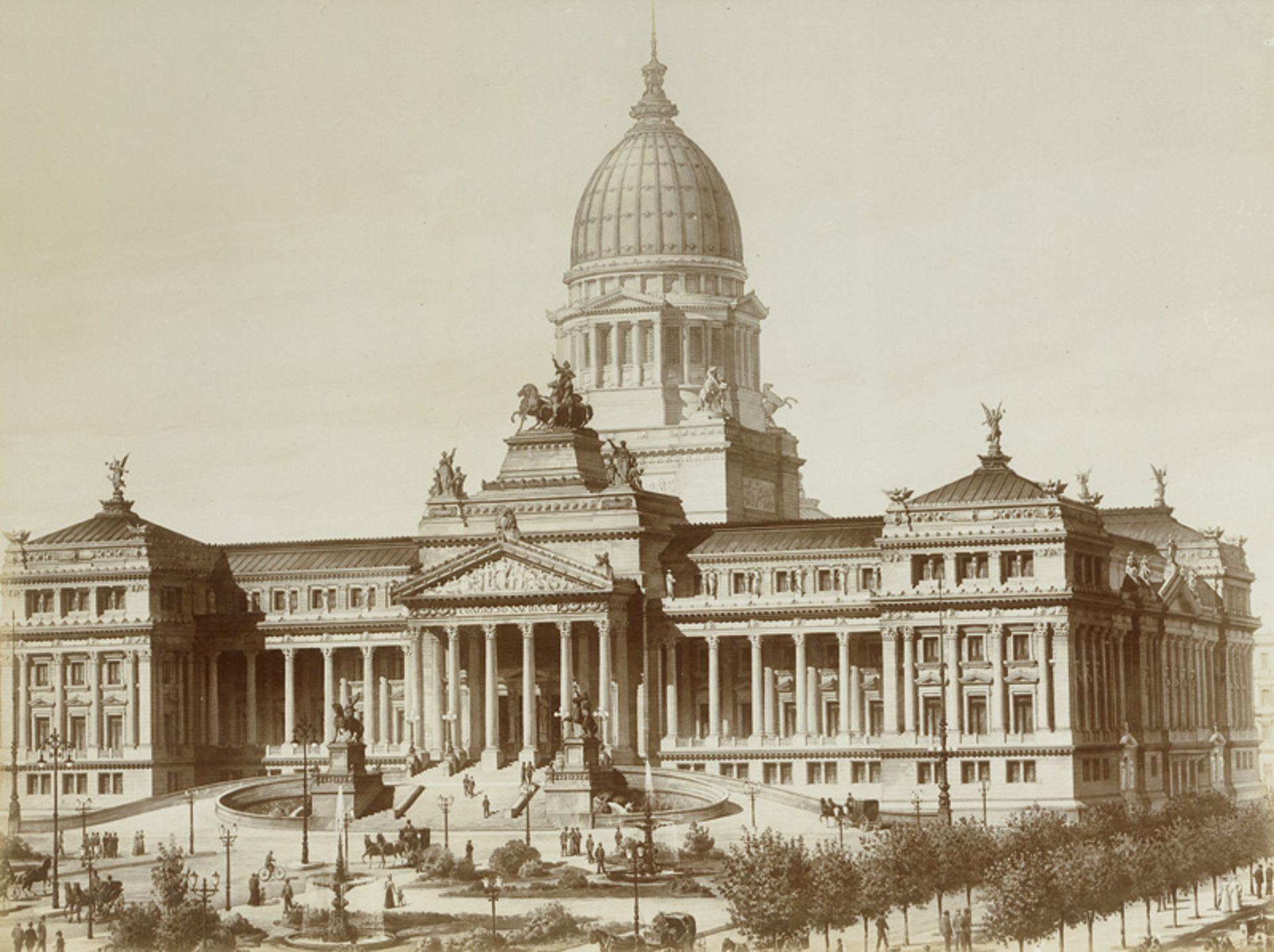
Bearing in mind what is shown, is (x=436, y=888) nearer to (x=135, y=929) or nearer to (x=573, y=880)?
(x=573, y=880)

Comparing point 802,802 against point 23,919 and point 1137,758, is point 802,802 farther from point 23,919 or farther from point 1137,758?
point 23,919

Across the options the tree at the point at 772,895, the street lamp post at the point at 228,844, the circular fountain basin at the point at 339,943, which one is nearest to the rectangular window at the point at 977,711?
the street lamp post at the point at 228,844

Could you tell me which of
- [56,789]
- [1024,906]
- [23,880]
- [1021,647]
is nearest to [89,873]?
[23,880]

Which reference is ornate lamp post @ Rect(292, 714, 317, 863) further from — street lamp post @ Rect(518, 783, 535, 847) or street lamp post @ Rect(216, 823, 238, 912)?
street lamp post @ Rect(518, 783, 535, 847)

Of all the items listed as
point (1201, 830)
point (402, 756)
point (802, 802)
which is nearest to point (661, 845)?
point (802, 802)

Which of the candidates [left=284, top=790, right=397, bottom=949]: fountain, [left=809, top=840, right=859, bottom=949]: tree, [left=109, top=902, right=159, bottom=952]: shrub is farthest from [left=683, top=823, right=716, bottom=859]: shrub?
[left=109, top=902, right=159, bottom=952]: shrub

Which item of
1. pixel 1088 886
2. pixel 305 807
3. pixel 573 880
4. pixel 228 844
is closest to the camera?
pixel 1088 886

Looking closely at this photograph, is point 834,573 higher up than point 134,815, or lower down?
higher up
